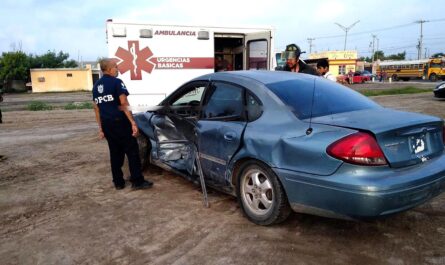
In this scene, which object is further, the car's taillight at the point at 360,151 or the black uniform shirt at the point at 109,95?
the black uniform shirt at the point at 109,95

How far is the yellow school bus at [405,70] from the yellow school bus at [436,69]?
1.63m

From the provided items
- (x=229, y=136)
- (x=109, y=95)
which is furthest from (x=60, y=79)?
(x=229, y=136)

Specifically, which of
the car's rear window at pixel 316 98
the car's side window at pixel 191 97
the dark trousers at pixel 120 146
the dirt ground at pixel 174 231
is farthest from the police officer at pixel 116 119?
the car's rear window at pixel 316 98

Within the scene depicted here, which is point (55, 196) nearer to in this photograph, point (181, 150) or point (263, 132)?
point (181, 150)

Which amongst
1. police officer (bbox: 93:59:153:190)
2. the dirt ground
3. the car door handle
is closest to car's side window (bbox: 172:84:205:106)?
police officer (bbox: 93:59:153:190)

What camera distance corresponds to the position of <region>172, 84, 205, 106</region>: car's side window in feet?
16.3

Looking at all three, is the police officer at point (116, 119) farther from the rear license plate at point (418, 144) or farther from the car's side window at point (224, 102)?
the rear license plate at point (418, 144)

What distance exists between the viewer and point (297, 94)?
395 cm

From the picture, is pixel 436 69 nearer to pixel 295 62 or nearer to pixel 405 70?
pixel 405 70

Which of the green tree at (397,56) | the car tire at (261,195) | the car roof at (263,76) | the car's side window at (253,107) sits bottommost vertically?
the car tire at (261,195)

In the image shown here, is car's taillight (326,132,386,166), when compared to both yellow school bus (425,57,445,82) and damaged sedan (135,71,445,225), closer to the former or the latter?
damaged sedan (135,71,445,225)

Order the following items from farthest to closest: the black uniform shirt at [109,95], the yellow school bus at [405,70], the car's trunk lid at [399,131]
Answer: the yellow school bus at [405,70] < the black uniform shirt at [109,95] < the car's trunk lid at [399,131]

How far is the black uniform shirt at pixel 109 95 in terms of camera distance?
4902 millimetres

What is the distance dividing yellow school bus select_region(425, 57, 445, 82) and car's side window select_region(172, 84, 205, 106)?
4803 centimetres
